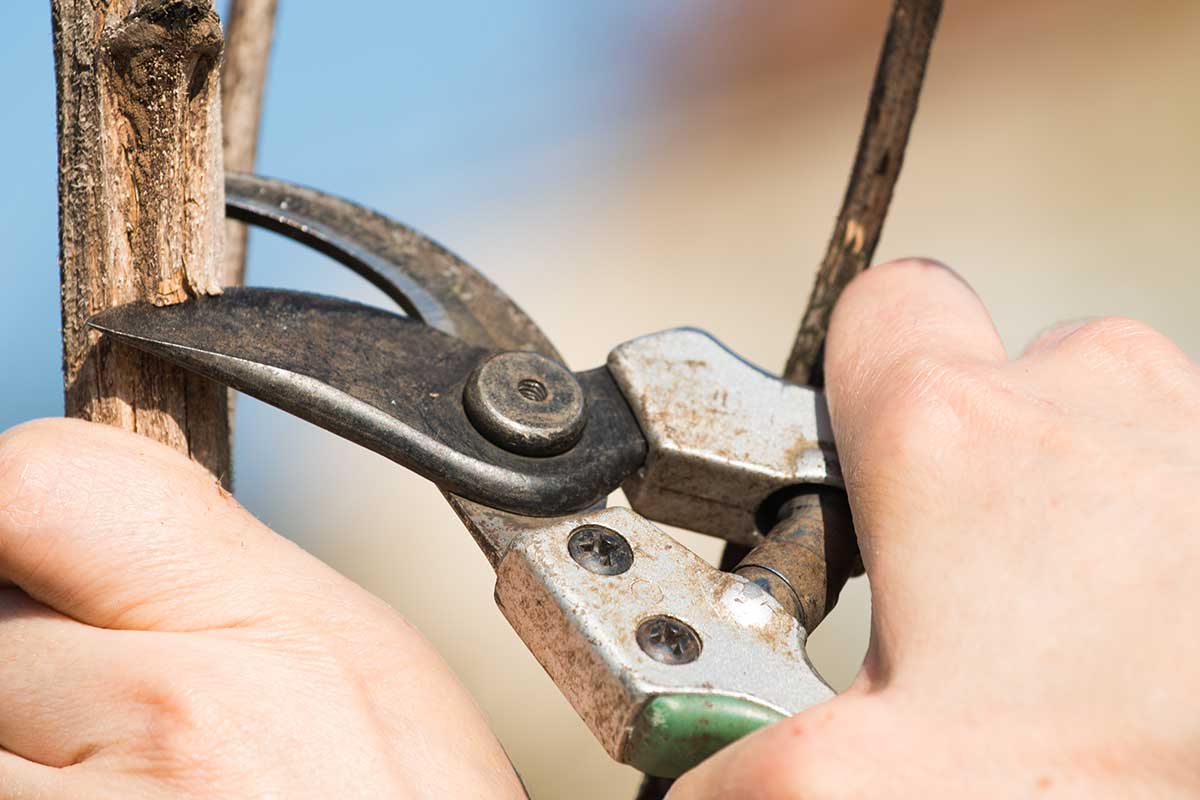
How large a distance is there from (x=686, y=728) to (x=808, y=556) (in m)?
0.20

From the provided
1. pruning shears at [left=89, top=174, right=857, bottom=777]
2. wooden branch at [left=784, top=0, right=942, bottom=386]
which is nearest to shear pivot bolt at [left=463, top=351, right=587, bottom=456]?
pruning shears at [left=89, top=174, right=857, bottom=777]

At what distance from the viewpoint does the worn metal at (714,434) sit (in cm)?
88

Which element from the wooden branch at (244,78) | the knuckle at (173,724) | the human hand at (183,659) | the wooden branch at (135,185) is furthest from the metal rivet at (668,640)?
the wooden branch at (244,78)

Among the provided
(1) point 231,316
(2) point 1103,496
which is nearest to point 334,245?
(1) point 231,316

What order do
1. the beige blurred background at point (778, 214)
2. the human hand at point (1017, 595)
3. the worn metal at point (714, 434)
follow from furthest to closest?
the beige blurred background at point (778, 214)
the worn metal at point (714, 434)
the human hand at point (1017, 595)

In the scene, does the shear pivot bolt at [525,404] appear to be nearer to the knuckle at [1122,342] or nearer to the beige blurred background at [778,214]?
the knuckle at [1122,342]

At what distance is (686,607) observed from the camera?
737mm

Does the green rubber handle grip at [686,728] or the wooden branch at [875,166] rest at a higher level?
the wooden branch at [875,166]

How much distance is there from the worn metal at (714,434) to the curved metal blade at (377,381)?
2 cm

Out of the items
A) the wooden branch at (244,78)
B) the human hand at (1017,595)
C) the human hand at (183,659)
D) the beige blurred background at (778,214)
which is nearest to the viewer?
the human hand at (1017,595)

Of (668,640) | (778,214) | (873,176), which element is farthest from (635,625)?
(778,214)

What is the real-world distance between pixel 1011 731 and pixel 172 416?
0.54m

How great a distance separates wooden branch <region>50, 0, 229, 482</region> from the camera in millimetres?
679

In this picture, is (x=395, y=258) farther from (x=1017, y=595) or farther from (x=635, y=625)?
(x=1017, y=595)
